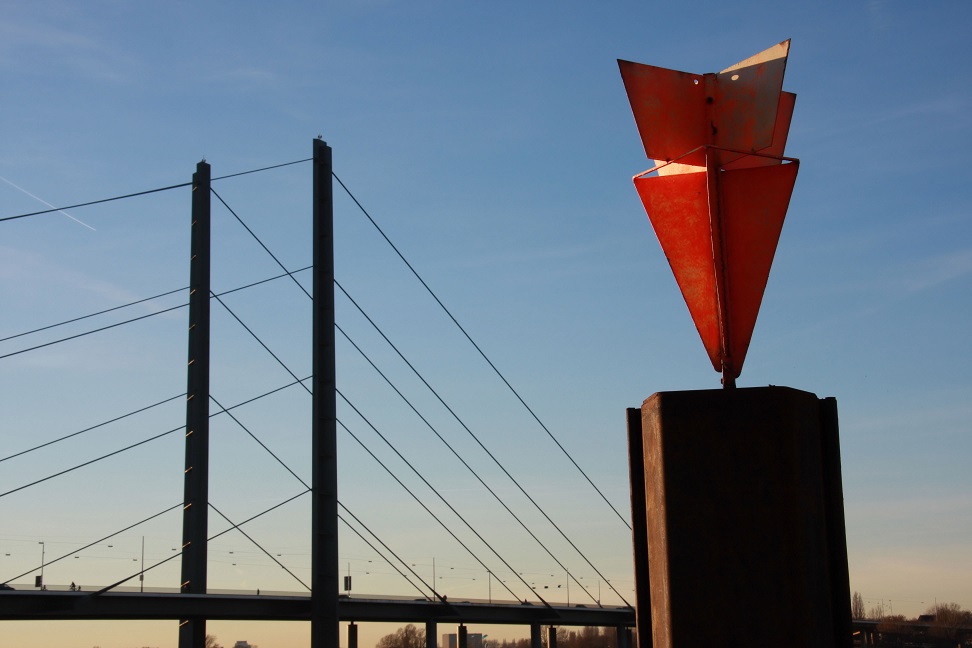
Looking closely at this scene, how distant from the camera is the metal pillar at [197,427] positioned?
2595cm

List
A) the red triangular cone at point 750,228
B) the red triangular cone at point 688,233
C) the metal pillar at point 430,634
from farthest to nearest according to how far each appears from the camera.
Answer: the metal pillar at point 430,634
the red triangular cone at point 688,233
the red triangular cone at point 750,228

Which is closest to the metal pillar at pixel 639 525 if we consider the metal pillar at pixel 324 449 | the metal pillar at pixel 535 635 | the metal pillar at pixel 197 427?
the metal pillar at pixel 324 449

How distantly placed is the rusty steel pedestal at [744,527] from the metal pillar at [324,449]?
1856cm

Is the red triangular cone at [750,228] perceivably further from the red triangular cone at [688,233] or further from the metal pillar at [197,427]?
the metal pillar at [197,427]

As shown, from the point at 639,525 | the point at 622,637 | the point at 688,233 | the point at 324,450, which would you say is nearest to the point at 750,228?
the point at 688,233

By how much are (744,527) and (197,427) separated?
2297 cm

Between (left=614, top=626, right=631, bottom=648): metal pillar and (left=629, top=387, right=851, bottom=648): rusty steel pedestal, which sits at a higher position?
(left=629, top=387, right=851, bottom=648): rusty steel pedestal

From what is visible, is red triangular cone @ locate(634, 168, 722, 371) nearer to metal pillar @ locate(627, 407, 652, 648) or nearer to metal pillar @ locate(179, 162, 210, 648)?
metal pillar @ locate(627, 407, 652, 648)

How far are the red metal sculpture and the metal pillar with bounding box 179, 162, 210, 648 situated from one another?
2134cm

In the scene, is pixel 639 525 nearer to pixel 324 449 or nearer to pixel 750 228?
pixel 750 228

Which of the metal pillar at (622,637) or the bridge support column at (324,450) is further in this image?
the metal pillar at (622,637)

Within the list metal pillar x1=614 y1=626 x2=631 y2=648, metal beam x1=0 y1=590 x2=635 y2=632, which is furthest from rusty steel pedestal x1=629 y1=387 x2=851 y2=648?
metal pillar x1=614 y1=626 x2=631 y2=648

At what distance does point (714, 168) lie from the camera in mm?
6047

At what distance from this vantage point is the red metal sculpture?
237 inches
